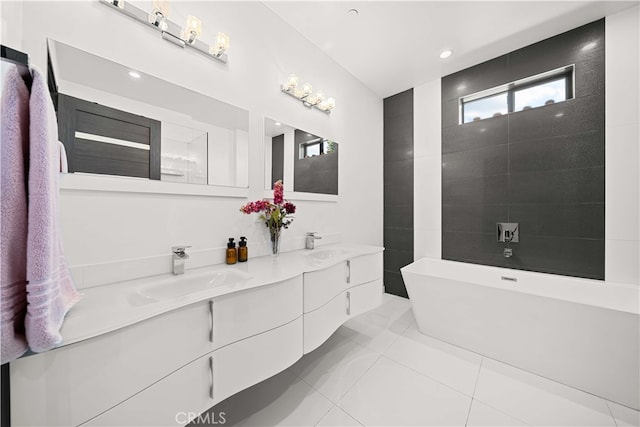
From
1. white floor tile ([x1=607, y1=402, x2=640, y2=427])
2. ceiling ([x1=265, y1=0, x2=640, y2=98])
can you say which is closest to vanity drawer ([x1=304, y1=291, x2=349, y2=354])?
white floor tile ([x1=607, y1=402, x2=640, y2=427])

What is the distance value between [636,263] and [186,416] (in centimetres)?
330

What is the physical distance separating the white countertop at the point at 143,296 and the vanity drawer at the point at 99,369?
0.04 metres

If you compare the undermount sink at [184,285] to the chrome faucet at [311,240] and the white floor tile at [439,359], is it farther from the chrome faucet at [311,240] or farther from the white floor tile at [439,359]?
the white floor tile at [439,359]

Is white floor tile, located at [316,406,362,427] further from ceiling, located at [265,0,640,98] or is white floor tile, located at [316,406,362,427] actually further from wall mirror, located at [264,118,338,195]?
ceiling, located at [265,0,640,98]

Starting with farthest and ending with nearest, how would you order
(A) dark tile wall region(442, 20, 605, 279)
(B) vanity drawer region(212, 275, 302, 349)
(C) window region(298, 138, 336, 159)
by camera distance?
1. (C) window region(298, 138, 336, 159)
2. (A) dark tile wall region(442, 20, 605, 279)
3. (B) vanity drawer region(212, 275, 302, 349)

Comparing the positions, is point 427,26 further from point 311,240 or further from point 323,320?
point 323,320

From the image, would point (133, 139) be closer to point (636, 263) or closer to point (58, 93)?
point (58, 93)

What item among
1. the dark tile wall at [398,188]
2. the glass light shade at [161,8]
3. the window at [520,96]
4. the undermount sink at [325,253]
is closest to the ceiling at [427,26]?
the window at [520,96]

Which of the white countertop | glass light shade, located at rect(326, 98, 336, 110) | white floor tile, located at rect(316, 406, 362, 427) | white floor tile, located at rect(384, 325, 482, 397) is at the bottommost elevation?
white floor tile, located at rect(316, 406, 362, 427)

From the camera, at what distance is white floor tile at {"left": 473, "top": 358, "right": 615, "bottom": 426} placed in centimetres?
133

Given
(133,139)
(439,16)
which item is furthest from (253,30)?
(439,16)

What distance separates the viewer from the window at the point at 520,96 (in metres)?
2.21

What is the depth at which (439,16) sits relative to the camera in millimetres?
1953

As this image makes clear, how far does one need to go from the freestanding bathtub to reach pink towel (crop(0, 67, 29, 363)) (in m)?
2.31
